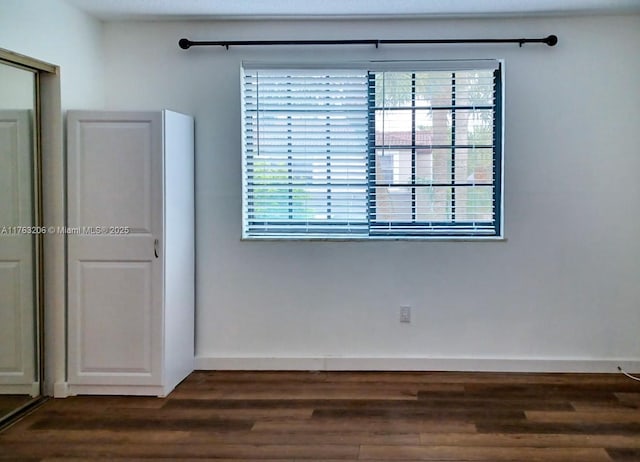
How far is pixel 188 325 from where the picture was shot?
3619 millimetres

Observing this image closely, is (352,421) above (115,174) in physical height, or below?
below

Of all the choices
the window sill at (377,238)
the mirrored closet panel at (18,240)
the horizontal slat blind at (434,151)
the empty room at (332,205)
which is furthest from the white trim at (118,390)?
the horizontal slat blind at (434,151)

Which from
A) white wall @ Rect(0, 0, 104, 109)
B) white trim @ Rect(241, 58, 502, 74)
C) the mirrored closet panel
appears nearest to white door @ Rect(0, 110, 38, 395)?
the mirrored closet panel

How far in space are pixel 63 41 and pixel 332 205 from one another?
198 cm

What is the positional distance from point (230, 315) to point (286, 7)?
6.85ft

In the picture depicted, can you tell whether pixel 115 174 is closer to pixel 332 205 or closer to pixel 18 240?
pixel 18 240

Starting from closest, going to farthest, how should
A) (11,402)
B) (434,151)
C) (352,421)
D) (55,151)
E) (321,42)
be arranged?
(352,421), (11,402), (55,151), (321,42), (434,151)

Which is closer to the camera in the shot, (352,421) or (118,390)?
(352,421)

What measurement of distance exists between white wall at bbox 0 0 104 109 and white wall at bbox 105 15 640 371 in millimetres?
148

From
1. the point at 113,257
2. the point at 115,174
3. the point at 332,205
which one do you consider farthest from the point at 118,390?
the point at 332,205

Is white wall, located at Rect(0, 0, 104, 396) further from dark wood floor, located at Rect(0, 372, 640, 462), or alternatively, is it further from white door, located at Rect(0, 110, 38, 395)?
dark wood floor, located at Rect(0, 372, 640, 462)

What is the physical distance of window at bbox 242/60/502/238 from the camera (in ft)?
12.1

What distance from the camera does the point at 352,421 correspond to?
289 cm

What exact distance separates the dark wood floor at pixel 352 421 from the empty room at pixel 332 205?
4cm
